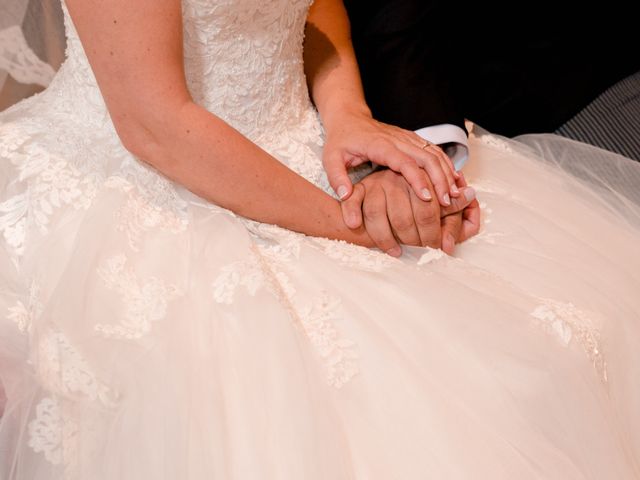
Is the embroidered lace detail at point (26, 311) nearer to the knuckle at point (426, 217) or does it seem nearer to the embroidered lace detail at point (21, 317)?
the embroidered lace detail at point (21, 317)

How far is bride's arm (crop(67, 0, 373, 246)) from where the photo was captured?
890mm

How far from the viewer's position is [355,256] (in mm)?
977

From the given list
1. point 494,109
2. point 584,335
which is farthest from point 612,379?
point 494,109

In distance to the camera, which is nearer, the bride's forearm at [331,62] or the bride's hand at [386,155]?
the bride's hand at [386,155]

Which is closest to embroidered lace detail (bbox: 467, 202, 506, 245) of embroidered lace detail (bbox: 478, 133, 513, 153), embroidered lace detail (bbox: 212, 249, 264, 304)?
embroidered lace detail (bbox: 478, 133, 513, 153)

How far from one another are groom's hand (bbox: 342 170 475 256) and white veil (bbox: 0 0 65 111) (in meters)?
0.57

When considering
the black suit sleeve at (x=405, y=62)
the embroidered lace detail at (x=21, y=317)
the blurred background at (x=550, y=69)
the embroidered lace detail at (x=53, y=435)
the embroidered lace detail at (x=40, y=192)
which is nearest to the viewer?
the embroidered lace detail at (x=53, y=435)

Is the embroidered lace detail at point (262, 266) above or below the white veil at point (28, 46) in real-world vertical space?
below

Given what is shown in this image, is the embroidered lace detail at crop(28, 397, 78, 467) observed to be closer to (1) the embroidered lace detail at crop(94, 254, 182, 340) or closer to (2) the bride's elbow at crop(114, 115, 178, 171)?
(1) the embroidered lace detail at crop(94, 254, 182, 340)

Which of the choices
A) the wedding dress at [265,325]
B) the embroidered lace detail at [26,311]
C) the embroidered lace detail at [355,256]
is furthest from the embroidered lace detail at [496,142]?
the embroidered lace detail at [26,311]

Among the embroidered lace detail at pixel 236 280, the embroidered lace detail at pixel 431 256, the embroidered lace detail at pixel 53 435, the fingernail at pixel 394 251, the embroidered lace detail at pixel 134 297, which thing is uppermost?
the embroidered lace detail at pixel 134 297

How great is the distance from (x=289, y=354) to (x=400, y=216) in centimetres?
31

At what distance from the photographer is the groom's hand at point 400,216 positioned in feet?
3.47

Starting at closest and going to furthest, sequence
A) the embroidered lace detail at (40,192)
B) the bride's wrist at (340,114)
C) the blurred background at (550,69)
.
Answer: the embroidered lace detail at (40,192) < the bride's wrist at (340,114) < the blurred background at (550,69)
